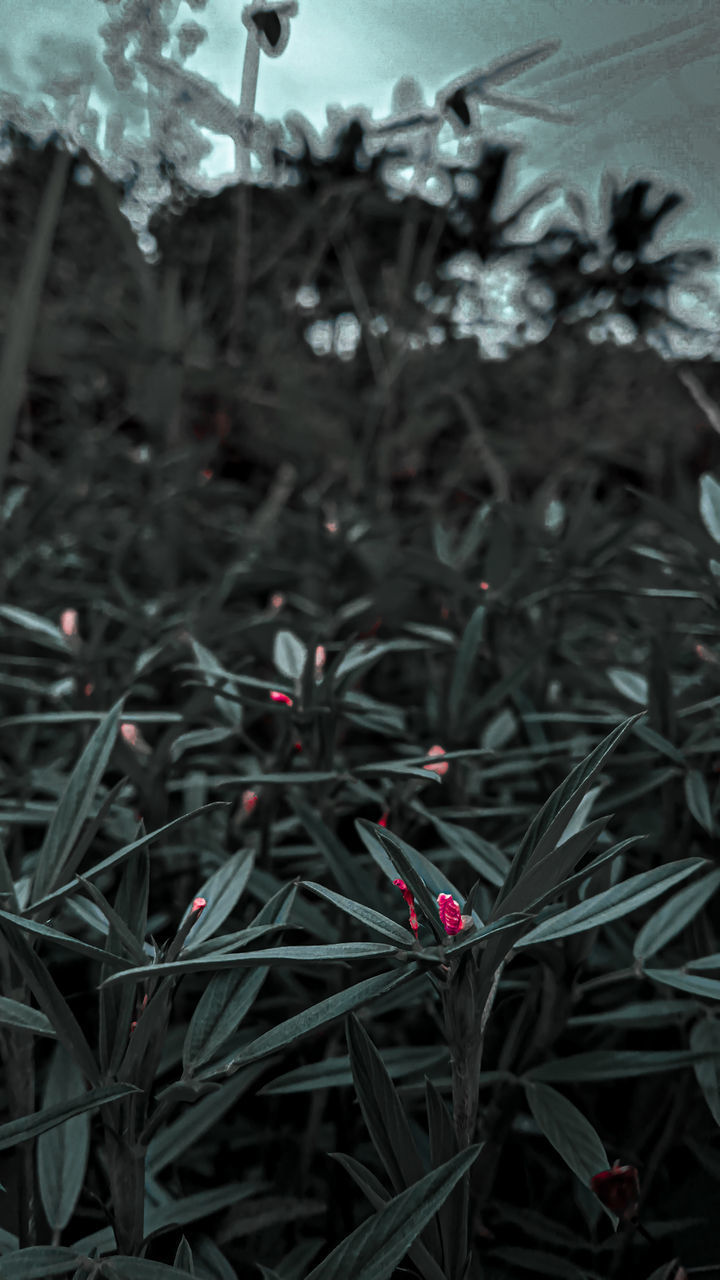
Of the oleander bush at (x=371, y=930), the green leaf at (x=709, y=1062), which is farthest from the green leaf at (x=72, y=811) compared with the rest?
the green leaf at (x=709, y=1062)

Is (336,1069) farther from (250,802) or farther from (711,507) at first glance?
(711,507)

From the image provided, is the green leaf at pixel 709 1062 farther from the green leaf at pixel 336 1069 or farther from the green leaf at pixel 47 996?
the green leaf at pixel 47 996

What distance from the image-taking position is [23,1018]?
24 cm

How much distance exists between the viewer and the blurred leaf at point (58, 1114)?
0.69 feet

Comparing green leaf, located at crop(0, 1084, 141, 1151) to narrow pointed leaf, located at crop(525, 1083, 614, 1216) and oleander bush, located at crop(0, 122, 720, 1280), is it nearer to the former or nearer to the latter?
oleander bush, located at crop(0, 122, 720, 1280)

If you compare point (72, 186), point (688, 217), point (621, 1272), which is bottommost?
point (621, 1272)

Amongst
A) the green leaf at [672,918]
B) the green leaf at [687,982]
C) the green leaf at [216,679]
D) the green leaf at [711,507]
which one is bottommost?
the green leaf at [687,982]

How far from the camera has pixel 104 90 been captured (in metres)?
0.52

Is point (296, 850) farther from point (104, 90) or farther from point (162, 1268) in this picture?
point (104, 90)

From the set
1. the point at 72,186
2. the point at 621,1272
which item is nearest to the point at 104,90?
the point at 621,1272

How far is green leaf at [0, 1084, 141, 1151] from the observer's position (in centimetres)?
21

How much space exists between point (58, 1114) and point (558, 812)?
14cm

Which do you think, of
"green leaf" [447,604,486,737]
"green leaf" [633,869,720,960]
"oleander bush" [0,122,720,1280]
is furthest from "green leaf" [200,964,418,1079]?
"green leaf" [447,604,486,737]

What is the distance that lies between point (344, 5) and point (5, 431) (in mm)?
210
